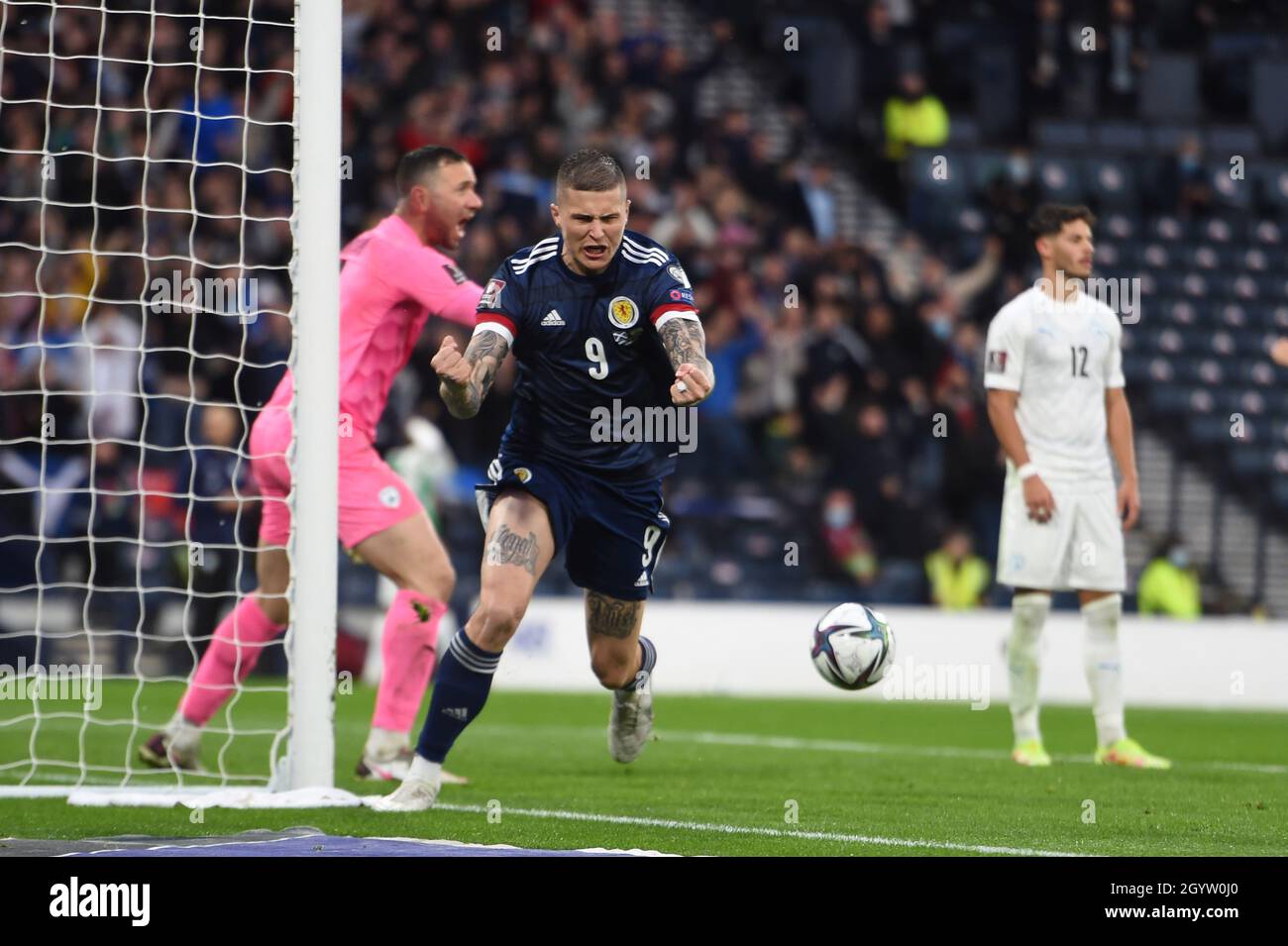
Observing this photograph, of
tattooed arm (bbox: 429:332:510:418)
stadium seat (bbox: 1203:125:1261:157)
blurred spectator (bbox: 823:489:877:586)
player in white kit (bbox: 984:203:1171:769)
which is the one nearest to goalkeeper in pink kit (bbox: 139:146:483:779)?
tattooed arm (bbox: 429:332:510:418)

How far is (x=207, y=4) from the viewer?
58.1ft

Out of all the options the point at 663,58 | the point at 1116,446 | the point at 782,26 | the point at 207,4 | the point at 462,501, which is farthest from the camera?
the point at 782,26

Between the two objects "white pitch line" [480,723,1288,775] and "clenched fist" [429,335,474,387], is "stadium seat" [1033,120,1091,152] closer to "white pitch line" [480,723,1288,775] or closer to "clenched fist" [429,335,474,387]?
"white pitch line" [480,723,1288,775]

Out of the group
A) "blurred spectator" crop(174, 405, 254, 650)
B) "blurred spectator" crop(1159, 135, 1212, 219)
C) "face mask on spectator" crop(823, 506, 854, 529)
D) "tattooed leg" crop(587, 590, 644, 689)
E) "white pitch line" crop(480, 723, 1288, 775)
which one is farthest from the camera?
"blurred spectator" crop(1159, 135, 1212, 219)

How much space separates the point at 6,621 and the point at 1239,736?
355 inches

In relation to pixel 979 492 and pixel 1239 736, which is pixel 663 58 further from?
pixel 1239 736

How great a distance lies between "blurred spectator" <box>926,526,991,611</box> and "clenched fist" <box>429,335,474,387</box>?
10.8m

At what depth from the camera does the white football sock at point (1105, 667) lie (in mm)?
9188

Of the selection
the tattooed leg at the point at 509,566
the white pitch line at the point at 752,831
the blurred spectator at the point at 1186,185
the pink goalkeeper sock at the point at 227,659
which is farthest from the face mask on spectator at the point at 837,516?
the tattooed leg at the point at 509,566

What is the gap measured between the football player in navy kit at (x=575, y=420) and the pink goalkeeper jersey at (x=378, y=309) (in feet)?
3.32

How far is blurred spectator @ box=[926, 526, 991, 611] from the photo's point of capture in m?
16.3

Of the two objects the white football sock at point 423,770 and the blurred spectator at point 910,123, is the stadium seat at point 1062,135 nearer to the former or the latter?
the blurred spectator at point 910,123

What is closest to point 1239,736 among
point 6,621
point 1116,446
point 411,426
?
point 1116,446

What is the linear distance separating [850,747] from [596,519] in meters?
3.76
